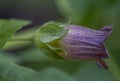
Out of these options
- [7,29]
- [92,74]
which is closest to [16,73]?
[7,29]

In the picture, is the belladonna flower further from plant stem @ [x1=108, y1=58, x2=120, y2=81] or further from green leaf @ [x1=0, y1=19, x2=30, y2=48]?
plant stem @ [x1=108, y1=58, x2=120, y2=81]

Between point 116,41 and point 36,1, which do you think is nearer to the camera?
point 116,41

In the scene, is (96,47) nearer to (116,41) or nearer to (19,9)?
(116,41)

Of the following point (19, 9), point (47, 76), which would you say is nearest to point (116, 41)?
point (47, 76)

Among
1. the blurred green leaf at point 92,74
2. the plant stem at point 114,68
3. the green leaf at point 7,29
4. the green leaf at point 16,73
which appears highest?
the green leaf at point 7,29

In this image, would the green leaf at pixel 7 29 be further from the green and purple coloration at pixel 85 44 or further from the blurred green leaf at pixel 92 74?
the blurred green leaf at pixel 92 74

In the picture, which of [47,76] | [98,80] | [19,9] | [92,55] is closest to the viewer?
[92,55]

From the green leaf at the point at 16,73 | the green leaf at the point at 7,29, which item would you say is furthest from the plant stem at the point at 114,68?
the green leaf at the point at 7,29
